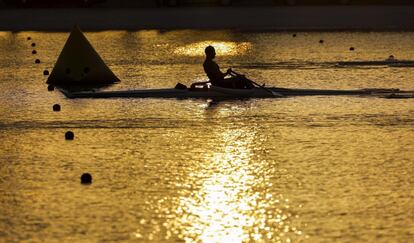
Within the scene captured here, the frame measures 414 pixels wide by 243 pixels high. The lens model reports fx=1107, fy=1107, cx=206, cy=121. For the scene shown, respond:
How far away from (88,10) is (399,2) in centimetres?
1428

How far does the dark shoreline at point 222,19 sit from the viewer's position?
39.4 metres

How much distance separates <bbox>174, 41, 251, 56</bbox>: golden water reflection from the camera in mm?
30331

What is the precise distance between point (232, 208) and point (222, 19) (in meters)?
32.3

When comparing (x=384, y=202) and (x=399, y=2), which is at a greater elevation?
(x=399, y=2)

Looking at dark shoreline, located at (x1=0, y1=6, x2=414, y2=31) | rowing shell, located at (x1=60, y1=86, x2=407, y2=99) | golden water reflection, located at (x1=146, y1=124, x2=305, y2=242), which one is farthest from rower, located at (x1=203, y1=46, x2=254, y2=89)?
dark shoreline, located at (x1=0, y1=6, x2=414, y2=31)

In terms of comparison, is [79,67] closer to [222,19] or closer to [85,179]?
[85,179]

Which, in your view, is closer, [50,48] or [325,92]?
[325,92]

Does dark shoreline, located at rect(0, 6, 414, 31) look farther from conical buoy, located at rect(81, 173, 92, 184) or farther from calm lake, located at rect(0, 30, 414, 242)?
conical buoy, located at rect(81, 173, 92, 184)

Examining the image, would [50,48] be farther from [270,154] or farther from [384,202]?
[384,202]

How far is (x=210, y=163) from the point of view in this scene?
13.9 m

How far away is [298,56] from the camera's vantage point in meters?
28.8

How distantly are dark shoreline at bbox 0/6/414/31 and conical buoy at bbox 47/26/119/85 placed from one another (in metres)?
14.8

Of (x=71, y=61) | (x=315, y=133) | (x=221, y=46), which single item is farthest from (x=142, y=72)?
(x=315, y=133)

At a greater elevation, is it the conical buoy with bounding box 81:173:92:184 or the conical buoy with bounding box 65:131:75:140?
the conical buoy with bounding box 65:131:75:140
